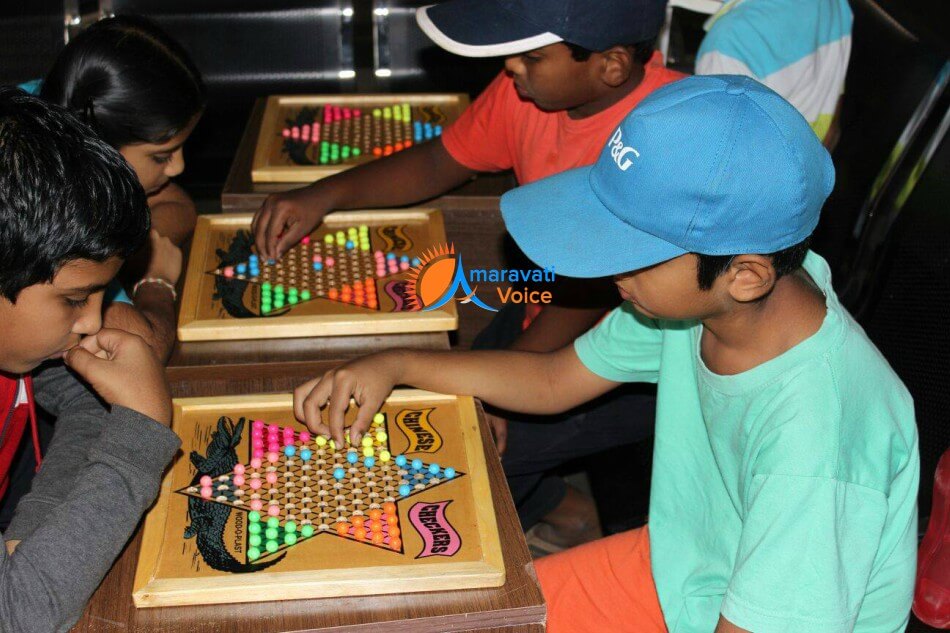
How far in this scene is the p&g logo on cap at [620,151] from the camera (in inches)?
36.1

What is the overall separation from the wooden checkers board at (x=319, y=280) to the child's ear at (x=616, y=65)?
35 centimetres

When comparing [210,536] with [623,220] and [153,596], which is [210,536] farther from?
[623,220]

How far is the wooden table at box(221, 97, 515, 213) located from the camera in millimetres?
1655

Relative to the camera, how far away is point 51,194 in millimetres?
961

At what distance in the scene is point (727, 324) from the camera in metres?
1.01

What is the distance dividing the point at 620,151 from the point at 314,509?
488mm

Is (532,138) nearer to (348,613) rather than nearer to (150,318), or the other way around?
(150,318)

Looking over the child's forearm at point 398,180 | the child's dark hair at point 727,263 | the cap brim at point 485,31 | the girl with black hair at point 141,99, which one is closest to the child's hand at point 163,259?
the girl with black hair at point 141,99

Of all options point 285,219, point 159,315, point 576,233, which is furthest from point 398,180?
point 576,233

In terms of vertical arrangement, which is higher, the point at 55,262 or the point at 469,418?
the point at 55,262

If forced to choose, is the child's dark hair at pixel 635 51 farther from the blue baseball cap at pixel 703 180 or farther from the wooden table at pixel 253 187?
the blue baseball cap at pixel 703 180

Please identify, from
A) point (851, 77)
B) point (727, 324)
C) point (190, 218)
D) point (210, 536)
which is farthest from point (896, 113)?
point (210, 536)

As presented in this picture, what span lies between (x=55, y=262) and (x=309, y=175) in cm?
76

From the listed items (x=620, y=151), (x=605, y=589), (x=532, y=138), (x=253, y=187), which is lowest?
(x=605, y=589)
